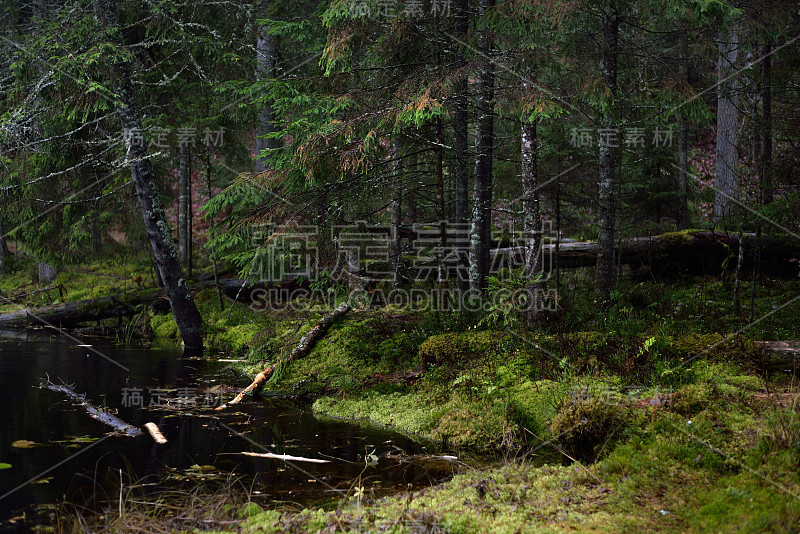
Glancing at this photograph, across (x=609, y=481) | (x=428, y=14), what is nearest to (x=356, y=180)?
(x=428, y=14)

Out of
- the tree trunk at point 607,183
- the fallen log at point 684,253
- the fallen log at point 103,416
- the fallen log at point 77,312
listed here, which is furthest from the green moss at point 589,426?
the fallen log at point 77,312

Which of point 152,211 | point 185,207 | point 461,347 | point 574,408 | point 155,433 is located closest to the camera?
point 574,408

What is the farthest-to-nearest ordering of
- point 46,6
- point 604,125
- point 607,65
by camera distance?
point 46,6
point 604,125
point 607,65

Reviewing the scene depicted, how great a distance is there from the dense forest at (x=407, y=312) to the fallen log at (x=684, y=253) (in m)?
0.07

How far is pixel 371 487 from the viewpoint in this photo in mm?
5547

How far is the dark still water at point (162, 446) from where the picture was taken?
5.51 metres

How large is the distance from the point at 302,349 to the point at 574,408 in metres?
5.63

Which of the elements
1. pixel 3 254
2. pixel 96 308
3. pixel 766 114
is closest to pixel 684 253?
pixel 766 114

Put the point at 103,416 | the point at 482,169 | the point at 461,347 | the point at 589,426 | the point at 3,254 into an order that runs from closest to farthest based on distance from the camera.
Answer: the point at 589,426
the point at 103,416
the point at 461,347
the point at 482,169
the point at 3,254

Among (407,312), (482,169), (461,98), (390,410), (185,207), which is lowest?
(390,410)

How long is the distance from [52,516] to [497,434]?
4.57m

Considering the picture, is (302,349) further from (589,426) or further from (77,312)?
(77,312)

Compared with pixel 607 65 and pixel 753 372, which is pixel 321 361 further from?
pixel 607 65

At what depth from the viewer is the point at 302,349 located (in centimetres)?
1048
